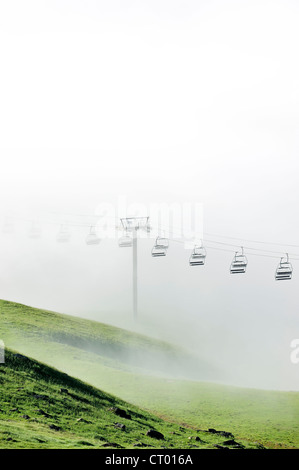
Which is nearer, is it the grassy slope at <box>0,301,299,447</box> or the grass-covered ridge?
the grassy slope at <box>0,301,299,447</box>

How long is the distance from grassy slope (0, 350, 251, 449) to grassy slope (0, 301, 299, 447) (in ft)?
27.4

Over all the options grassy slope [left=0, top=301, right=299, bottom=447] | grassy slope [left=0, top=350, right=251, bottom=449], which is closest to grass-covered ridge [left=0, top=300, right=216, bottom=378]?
grassy slope [left=0, top=301, right=299, bottom=447]

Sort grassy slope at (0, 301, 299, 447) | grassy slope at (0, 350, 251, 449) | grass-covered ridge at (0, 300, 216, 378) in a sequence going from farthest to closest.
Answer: grass-covered ridge at (0, 300, 216, 378) < grassy slope at (0, 301, 299, 447) < grassy slope at (0, 350, 251, 449)

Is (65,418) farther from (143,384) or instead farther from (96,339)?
(96,339)

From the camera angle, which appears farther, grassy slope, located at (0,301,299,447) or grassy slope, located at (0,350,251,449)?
grassy slope, located at (0,301,299,447)

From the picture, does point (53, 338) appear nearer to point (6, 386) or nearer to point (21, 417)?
point (6, 386)

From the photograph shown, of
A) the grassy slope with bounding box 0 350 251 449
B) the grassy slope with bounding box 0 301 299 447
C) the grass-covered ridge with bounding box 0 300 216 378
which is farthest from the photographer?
the grass-covered ridge with bounding box 0 300 216 378

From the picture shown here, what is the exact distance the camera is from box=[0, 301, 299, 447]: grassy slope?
70625 mm

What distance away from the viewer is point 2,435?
40562 mm

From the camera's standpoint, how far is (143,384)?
85.9 metres

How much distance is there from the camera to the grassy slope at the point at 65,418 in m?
44.9

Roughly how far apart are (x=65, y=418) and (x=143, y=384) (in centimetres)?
3249

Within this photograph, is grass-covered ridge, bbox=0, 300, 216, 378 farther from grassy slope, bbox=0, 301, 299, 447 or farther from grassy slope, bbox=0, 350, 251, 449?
grassy slope, bbox=0, 350, 251, 449
